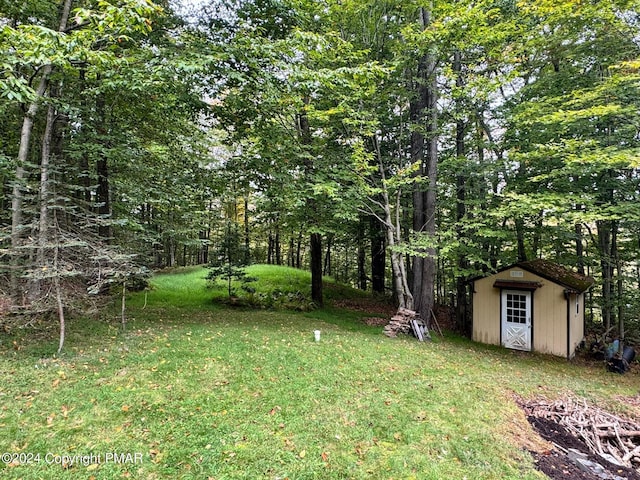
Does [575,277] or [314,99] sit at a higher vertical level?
[314,99]

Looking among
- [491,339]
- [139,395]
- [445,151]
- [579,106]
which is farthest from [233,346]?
[445,151]

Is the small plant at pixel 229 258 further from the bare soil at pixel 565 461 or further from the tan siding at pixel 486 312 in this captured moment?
the bare soil at pixel 565 461

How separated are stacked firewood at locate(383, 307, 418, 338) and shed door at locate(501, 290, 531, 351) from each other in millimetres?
3533

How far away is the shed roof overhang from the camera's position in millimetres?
9834

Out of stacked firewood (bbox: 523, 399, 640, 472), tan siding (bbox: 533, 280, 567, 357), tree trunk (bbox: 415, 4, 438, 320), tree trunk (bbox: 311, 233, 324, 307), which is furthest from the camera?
tree trunk (bbox: 311, 233, 324, 307)

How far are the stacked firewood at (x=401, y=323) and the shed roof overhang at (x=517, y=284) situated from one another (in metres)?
3.26

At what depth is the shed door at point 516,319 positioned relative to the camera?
10.1 meters

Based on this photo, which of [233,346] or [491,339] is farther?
[491,339]

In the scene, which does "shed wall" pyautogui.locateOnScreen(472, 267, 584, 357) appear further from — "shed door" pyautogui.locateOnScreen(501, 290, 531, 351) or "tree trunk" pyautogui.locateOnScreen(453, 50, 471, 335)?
"tree trunk" pyautogui.locateOnScreen(453, 50, 471, 335)

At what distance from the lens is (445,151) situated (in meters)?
12.3

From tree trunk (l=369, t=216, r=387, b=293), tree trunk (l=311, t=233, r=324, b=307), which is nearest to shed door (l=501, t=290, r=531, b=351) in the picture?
tree trunk (l=369, t=216, r=387, b=293)

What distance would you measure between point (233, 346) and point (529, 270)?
8.97m

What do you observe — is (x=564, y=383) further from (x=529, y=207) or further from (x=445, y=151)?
(x=445, y=151)

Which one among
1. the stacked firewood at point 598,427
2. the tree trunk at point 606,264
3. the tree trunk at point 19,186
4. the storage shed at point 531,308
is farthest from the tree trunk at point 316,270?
the tree trunk at point 606,264
